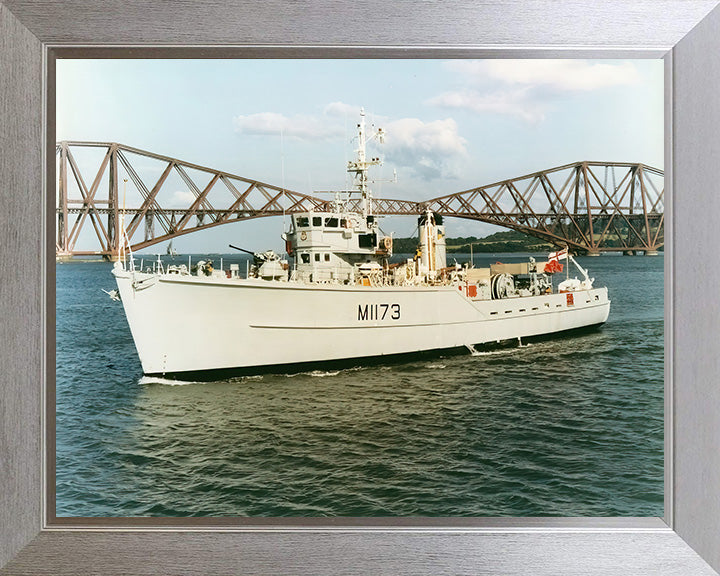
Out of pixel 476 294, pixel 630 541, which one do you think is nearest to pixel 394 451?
pixel 630 541

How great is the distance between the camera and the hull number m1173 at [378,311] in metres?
4.11

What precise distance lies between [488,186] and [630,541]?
1.72 metres

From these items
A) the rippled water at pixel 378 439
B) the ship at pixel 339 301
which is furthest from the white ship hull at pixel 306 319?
the rippled water at pixel 378 439

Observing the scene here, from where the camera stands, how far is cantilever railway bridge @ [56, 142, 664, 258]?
2764 millimetres

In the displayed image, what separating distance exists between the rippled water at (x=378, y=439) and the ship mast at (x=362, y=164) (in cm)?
115

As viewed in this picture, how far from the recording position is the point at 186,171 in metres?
2.86

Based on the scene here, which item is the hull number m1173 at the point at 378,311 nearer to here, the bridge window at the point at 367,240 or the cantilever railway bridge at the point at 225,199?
the bridge window at the point at 367,240

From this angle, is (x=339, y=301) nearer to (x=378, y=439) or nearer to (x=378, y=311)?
(x=378, y=311)

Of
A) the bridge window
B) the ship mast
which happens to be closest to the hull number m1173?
the bridge window

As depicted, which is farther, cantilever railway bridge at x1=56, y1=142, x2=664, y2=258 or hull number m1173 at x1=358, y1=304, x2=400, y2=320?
hull number m1173 at x1=358, y1=304, x2=400, y2=320

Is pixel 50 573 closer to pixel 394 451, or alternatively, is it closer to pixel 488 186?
pixel 394 451

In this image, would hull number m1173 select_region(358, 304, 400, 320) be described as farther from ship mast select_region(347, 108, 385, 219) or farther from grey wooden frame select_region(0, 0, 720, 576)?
grey wooden frame select_region(0, 0, 720, 576)

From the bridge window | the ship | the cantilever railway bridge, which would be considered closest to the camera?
the cantilever railway bridge

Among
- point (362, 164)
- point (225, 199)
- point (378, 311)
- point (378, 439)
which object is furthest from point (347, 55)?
point (378, 311)
